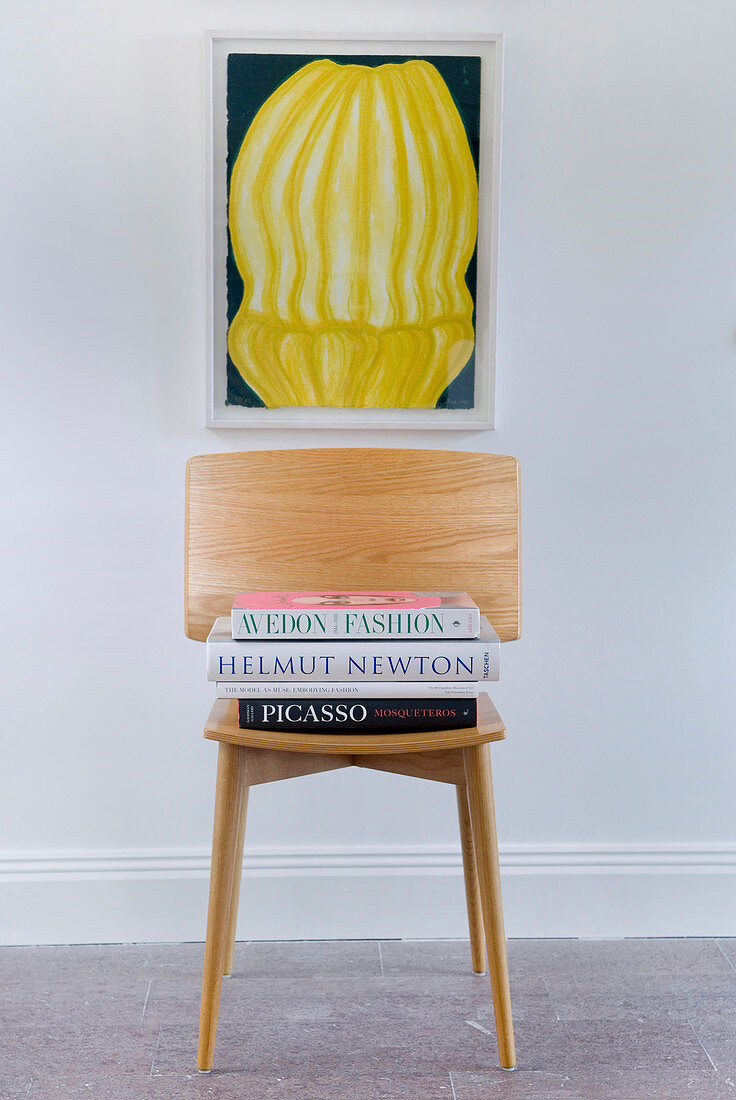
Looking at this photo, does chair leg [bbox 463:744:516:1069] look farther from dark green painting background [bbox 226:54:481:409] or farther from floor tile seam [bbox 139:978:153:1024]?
dark green painting background [bbox 226:54:481:409]

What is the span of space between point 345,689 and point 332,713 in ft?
0.12

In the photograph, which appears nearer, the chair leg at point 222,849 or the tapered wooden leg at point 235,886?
the chair leg at point 222,849

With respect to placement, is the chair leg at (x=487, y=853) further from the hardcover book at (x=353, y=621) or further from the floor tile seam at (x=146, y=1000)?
the floor tile seam at (x=146, y=1000)

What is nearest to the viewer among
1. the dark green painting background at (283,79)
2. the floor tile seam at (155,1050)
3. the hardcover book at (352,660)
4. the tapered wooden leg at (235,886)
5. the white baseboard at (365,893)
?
the hardcover book at (352,660)

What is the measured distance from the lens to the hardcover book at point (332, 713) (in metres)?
1.20

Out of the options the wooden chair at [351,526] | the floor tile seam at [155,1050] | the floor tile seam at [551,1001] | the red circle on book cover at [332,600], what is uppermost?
the wooden chair at [351,526]

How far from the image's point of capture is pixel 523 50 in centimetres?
154

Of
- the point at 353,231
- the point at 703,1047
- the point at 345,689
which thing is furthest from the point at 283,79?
the point at 703,1047

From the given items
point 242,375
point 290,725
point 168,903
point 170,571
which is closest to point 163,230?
point 242,375

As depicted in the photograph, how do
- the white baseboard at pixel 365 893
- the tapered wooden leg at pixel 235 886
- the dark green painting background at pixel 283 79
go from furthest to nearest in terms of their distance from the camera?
the white baseboard at pixel 365 893 → the dark green painting background at pixel 283 79 → the tapered wooden leg at pixel 235 886

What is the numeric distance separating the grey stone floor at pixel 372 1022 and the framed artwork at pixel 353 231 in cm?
91

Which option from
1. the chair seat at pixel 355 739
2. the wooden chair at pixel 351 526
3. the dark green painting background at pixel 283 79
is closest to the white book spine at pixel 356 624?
the chair seat at pixel 355 739

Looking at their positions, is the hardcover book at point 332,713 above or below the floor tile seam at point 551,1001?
above

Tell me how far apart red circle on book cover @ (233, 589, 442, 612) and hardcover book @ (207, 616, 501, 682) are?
48mm
